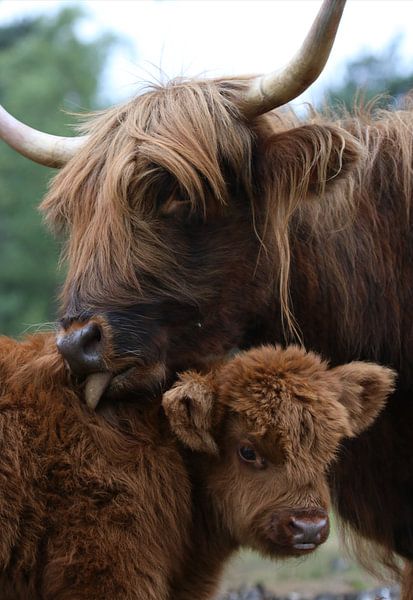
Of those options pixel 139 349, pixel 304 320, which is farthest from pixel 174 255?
pixel 304 320

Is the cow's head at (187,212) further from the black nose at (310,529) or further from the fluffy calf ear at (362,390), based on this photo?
the black nose at (310,529)

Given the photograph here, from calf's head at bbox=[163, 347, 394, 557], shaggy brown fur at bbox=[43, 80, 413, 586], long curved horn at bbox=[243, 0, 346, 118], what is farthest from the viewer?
shaggy brown fur at bbox=[43, 80, 413, 586]

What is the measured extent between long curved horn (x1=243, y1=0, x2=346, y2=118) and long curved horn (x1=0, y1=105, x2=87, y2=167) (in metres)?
1.17

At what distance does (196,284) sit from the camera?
5461 mm

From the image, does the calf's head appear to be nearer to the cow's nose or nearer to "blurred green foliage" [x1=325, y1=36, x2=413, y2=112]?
the cow's nose

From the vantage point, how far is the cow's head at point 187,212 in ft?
17.1

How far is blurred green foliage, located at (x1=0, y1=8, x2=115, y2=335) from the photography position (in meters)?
32.1

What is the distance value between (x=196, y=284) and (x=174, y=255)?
0.18 metres

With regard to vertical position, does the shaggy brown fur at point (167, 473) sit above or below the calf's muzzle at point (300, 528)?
above

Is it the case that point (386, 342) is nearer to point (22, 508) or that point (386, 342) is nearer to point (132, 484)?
point (132, 484)

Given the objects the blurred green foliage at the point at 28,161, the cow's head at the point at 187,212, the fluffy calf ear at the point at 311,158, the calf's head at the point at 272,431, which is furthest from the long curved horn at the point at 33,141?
the blurred green foliage at the point at 28,161

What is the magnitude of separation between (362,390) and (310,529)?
2.46 feet

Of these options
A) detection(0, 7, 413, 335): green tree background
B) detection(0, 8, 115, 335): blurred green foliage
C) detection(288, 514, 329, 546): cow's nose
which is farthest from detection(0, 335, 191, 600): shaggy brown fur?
detection(0, 8, 115, 335): blurred green foliage

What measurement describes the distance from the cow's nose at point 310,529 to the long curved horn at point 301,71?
6.56 ft
